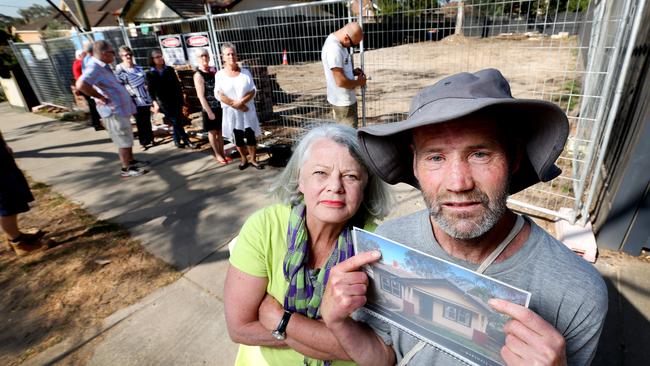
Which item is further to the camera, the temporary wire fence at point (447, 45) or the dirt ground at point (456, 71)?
the dirt ground at point (456, 71)

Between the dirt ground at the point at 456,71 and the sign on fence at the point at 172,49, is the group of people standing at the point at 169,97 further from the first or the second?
the dirt ground at the point at 456,71

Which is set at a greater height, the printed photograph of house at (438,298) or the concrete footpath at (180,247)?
the printed photograph of house at (438,298)

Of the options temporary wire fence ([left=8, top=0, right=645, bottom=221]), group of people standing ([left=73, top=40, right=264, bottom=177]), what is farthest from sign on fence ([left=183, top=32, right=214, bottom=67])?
group of people standing ([left=73, top=40, right=264, bottom=177])

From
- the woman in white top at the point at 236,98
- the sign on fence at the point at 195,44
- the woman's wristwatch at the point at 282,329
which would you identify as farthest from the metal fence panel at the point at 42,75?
the woman's wristwatch at the point at 282,329

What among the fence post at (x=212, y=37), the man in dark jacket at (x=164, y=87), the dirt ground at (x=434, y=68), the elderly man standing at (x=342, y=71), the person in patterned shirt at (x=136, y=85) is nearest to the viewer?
the elderly man standing at (x=342, y=71)

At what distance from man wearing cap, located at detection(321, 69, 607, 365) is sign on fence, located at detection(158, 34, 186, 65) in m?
6.65

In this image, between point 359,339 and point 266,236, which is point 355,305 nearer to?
point 359,339

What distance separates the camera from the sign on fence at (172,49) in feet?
21.2

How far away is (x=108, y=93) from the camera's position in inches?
193

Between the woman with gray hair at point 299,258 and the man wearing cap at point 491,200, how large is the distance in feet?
1.11

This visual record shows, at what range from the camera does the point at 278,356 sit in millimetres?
1514

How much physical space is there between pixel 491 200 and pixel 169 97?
20.8 feet

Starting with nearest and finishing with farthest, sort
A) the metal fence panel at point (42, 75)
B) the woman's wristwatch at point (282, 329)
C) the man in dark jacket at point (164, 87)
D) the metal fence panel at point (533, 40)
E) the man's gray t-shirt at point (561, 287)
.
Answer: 1. the man's gray t-shirt at point (561, 287)
2. the woman's wristwatch at point (282, 329)
3. the metal fence panel at point (533, 40)
4. the man in dark jacket at point (164, 87)
5. the metal fence panel at point (42, 75)

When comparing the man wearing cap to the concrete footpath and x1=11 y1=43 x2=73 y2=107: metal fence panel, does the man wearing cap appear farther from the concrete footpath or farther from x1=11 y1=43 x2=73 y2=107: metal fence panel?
x1=11 y1=43 x2=73 y2=107: metal fence panel
